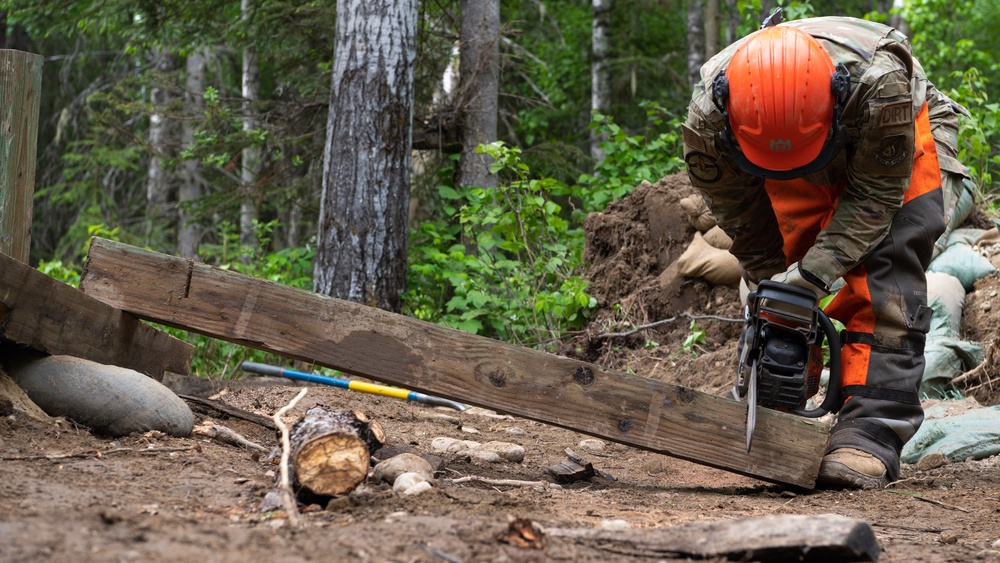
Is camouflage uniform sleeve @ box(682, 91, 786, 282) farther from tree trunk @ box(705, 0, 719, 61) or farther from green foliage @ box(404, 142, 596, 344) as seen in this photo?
tree trunk @ box(705, 0, 719, 61)

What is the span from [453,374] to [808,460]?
135 centimetres

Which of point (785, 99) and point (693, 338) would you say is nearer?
point (785, 99)

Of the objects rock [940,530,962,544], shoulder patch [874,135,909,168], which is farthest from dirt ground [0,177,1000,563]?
shoulder patch [874,135,909,168]

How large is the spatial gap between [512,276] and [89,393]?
13.7 ft

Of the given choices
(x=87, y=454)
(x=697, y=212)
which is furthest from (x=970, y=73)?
(x=87, y=454)

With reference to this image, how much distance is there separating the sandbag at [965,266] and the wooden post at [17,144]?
5077mm

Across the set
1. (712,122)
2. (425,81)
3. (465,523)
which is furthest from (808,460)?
(425,81)

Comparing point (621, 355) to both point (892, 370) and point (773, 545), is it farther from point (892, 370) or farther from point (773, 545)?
point (773, 545)

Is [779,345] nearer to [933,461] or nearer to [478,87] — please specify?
[933,461]

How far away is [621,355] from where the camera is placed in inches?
224

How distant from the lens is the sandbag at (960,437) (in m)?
3.75

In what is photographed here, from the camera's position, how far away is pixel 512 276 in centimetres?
666

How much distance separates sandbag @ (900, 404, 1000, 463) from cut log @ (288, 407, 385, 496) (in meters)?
2.86

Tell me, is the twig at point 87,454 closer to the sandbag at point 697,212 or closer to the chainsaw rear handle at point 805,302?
the chainsaw rear handle at point 805,302
